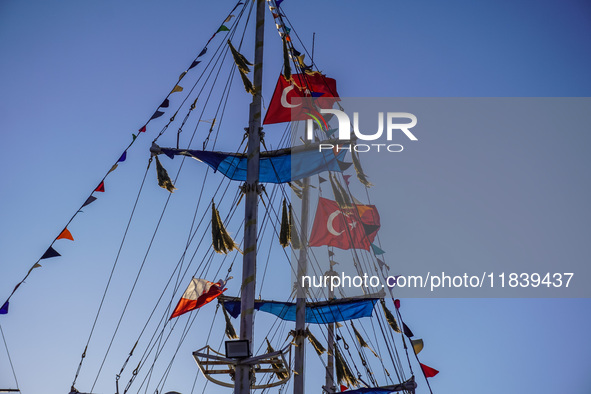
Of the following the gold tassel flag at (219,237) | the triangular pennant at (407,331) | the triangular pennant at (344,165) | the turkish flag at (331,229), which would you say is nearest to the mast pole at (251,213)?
the gold tassel flag at (219,237)

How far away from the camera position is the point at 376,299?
19859 millimetres

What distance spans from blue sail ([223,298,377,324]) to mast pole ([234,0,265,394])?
7.73 metres

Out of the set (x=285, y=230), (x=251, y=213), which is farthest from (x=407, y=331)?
(x=251, y=213)

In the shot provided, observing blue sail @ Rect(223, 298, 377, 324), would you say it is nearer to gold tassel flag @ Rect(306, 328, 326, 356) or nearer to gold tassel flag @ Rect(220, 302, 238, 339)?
gold tassel flag @ Rect(306, 328, 326, 356)

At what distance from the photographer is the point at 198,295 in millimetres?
14062

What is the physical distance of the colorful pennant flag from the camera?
549 inches

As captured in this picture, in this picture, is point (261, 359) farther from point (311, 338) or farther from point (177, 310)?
point (311, 338)

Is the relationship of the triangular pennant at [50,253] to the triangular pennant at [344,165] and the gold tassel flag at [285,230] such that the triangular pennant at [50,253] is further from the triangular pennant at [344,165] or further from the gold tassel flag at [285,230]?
the triangular pennant at [344,165]

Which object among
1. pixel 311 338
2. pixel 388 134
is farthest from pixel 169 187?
pixel 311 338

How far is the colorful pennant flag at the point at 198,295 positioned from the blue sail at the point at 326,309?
696 centimetres

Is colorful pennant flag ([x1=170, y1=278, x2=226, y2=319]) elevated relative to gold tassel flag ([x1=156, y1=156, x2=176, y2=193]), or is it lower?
lower

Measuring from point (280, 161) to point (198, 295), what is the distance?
425cm

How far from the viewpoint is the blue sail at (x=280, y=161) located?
51.1ft

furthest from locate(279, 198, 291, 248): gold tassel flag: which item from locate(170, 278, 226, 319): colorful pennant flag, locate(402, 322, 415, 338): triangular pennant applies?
locate(402, 322, 415, 338): triangular pennant
